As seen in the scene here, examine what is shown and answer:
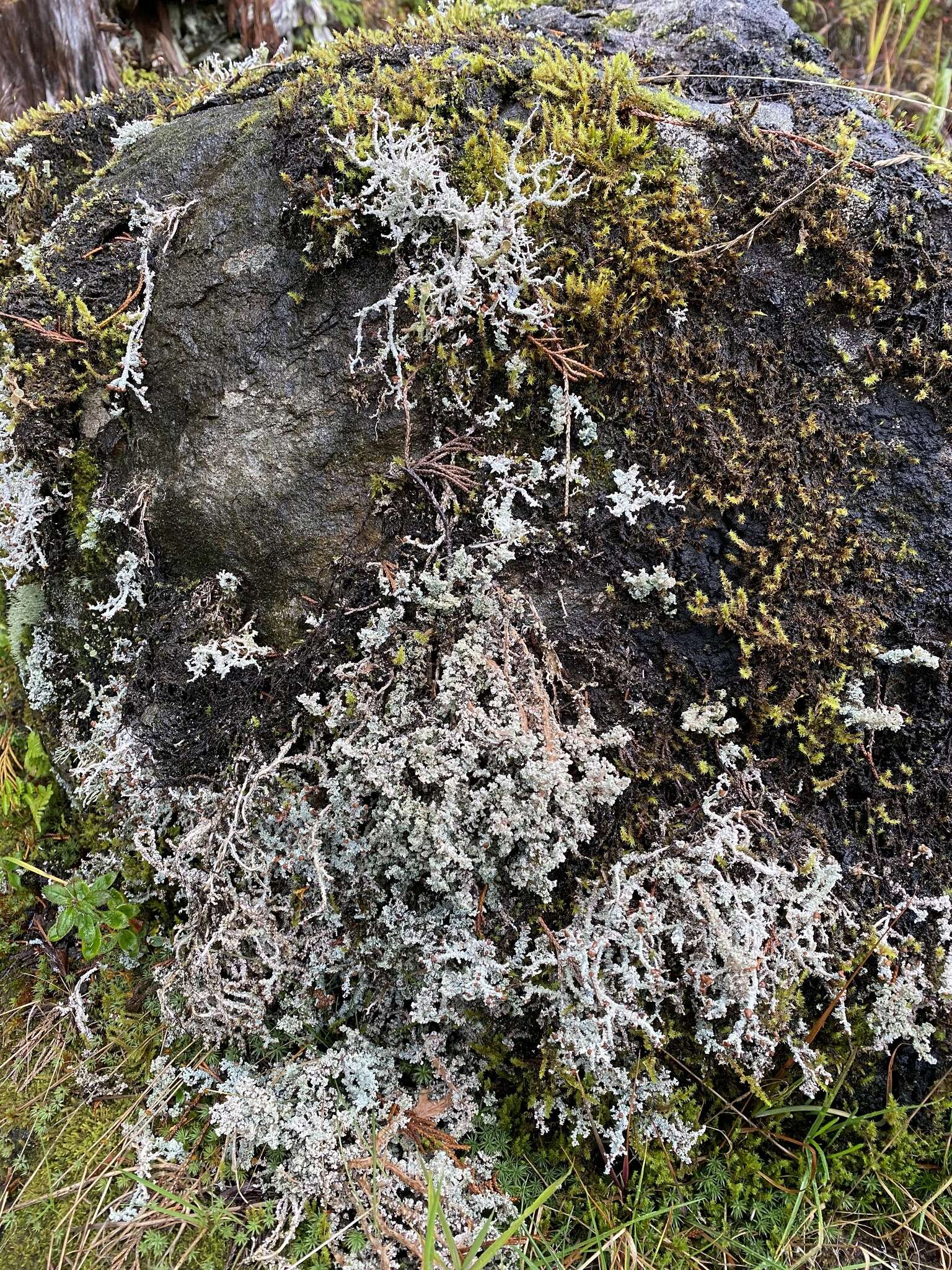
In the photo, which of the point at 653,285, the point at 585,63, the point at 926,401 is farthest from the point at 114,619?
the point at 926,401

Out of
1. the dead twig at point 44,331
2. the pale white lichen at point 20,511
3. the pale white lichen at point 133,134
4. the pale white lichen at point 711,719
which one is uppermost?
the pale white lichen at point 133,134

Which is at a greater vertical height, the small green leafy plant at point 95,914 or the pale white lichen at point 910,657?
the pale white lichen at point 910,657

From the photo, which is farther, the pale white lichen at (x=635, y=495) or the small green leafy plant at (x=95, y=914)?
the small green leafy plant at (x=95, y=914)

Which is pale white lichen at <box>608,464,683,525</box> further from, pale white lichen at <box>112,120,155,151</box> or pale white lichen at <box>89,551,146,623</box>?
pale white lichen at <box>112,120,155,151</box>

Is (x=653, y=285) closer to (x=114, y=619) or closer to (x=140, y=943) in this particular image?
(x=114, y=619)

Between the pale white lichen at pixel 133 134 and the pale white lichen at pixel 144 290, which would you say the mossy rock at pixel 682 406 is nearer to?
the pale white lichen at pixel 144 290

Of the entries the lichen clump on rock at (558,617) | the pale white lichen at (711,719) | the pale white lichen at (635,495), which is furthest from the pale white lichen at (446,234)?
the pale white lichen at (711,719)

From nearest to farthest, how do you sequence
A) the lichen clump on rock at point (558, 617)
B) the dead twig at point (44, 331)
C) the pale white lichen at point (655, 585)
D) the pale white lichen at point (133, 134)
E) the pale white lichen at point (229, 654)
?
the lichen clump on rock at point (558, 617) → the pale white lichen at point (655, 585) → the pale white lichen at point (229, 654) → the dead twig at point (44, 331) → the pale white lichen at point (133, 134)

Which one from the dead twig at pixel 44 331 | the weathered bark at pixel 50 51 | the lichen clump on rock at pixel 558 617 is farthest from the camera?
the weathered bark at pixel 50 51

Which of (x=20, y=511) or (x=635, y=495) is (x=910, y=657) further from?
(x=20, y=511)

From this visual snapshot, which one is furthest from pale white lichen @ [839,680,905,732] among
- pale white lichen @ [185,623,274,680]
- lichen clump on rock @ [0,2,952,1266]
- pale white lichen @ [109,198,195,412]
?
pale white lichen @ [109,198,195,412]
